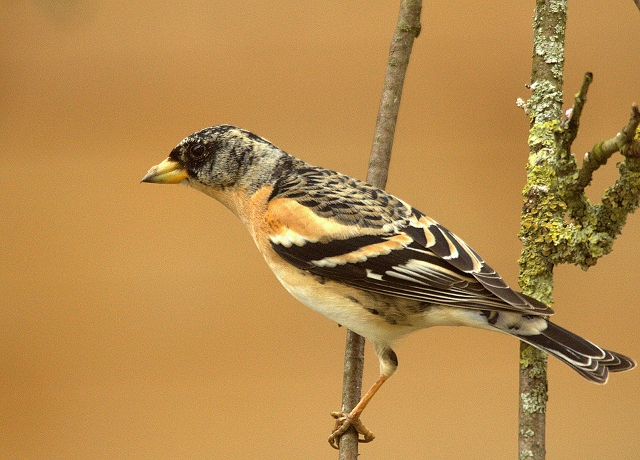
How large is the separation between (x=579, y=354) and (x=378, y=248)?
426 mm

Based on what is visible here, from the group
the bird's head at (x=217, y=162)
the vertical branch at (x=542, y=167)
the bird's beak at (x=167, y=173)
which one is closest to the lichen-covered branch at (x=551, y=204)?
the vertical branch at (x=542, y=167)

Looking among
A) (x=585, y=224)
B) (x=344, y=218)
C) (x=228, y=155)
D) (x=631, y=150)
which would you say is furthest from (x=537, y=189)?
(x=228, y=155)

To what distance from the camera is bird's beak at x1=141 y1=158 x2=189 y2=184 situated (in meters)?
1.62

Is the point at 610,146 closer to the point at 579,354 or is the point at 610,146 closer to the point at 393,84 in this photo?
the point at 579,354

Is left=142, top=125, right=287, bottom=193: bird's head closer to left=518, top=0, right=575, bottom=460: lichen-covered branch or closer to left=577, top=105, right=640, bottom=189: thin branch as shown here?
left=518, top=0, right=575, bottom=460: lichen-covered branch

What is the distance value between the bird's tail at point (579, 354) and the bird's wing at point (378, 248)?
0.26 feet

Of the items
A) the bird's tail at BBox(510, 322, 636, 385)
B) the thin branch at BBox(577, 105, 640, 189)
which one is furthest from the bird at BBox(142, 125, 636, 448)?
the thin branch at BBox(577, 105, 640, 189)

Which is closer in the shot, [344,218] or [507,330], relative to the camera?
[507,330]

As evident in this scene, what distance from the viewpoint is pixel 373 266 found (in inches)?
55.1

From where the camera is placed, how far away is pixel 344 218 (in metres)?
1.47

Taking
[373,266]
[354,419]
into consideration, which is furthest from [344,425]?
[373,266]

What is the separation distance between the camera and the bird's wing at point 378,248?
1368 millimetres

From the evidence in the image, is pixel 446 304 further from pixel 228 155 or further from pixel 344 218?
pixel 228 155

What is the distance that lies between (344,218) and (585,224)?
476 mm
